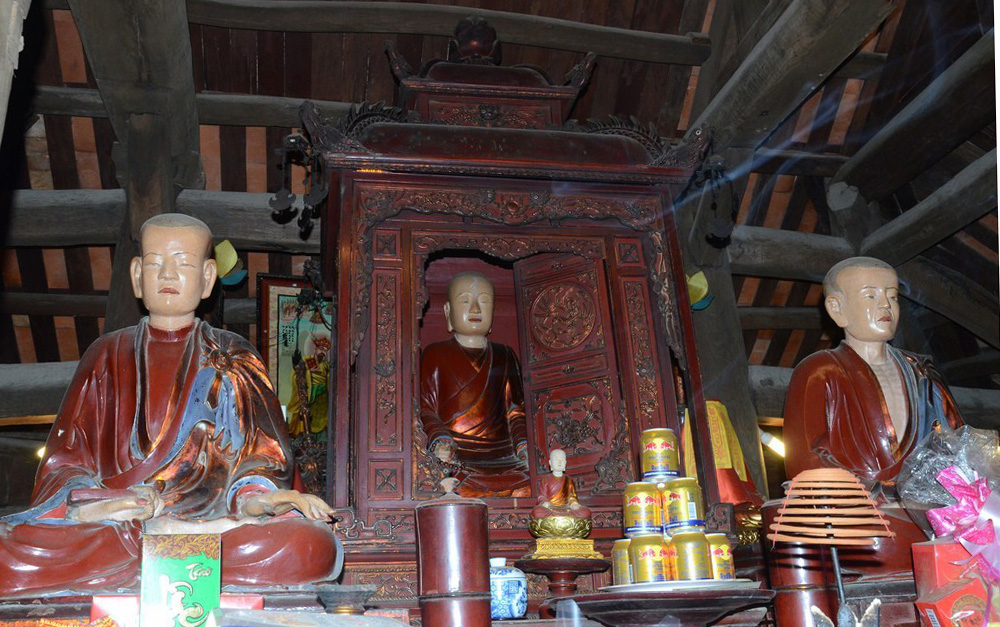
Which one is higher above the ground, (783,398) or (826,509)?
(783,398)

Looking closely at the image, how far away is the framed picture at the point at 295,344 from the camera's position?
6.08 m

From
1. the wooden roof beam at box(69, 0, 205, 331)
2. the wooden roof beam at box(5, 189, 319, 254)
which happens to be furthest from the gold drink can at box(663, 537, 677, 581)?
the wooden roof beam at box(5, 189, 319, 254)

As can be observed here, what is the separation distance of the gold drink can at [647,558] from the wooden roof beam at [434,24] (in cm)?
389

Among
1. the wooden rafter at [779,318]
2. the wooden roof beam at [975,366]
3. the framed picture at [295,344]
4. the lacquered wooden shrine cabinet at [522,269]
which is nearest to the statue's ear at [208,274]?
the lacquered wooden shrine cabinet at [522,269]

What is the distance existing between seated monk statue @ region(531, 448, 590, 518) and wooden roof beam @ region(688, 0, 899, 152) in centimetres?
177

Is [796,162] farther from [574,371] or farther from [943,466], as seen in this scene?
[943,466]

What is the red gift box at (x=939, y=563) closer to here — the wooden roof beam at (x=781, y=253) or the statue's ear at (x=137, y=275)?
the statue's ear at (x=137, y=275)

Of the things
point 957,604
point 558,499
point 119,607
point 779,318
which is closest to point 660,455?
point 558,499

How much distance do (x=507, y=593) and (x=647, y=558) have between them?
645 millimetres

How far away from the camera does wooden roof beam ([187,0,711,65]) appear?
578cm

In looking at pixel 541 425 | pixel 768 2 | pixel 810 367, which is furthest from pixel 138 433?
pixel 768 2

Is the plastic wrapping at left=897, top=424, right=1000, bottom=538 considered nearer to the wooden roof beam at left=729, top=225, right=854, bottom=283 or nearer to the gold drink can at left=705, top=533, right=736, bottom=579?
the gold drink can at left=705, top=533, right=736, bottom=579

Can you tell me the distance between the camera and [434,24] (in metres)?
6.13

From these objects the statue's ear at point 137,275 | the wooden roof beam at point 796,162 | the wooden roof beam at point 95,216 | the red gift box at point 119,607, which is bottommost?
the red gift box at point 119,607
